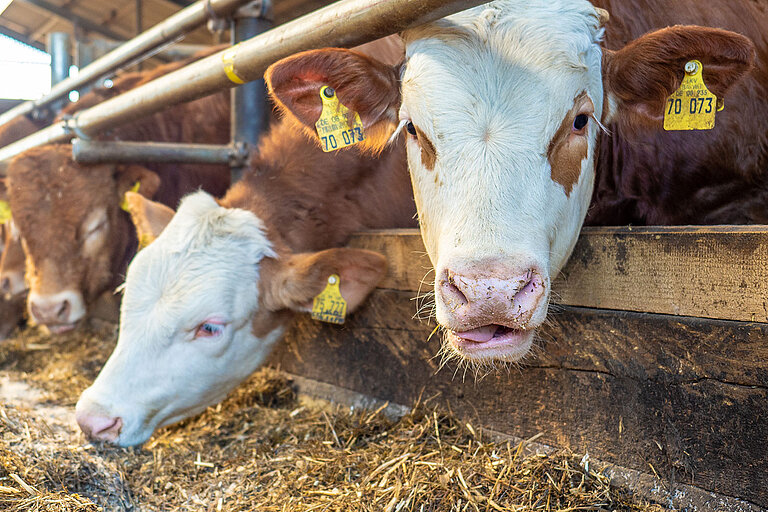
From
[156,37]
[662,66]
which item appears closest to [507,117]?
[662,66]

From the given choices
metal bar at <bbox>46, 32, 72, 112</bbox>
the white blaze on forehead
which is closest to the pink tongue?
the white blaze on forehead

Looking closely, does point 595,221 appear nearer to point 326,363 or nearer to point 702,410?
point 702,410

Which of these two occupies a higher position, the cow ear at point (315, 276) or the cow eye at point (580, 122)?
the cow eye at point (580, 122)

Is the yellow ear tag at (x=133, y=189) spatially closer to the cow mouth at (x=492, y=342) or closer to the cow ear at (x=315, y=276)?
the cow ear at (x=315, y=276)

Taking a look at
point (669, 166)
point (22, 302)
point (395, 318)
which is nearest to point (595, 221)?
point (669, 166)

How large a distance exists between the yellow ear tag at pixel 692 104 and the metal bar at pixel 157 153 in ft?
7.38

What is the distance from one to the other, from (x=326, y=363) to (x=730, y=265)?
1.84 m

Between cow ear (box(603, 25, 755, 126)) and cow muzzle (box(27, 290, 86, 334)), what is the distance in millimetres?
3518

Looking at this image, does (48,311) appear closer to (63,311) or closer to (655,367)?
(63,311)

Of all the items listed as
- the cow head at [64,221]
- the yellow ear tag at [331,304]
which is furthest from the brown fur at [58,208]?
the yellow ear tag at [331,304]

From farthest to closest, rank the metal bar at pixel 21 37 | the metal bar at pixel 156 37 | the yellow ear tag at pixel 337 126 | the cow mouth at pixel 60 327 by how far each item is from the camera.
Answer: the metal bar at pixel 21 37 → the cow mouth at pixel 60 327 → the metal bar at pixel 156 37 → the yellow ear tag at pixel 337 126

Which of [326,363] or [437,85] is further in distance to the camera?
[326,363]

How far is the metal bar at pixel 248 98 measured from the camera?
354 cm

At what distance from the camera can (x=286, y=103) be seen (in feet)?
7.86
